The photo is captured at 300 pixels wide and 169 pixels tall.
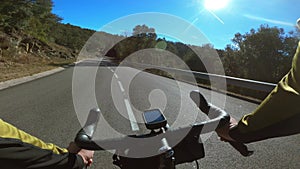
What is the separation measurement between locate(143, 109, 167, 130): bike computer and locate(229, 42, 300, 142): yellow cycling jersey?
38cm

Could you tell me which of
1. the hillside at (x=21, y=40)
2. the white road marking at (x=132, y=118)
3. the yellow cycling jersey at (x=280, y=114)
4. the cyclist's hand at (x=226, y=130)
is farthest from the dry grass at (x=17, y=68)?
the yellow cycling jersey at (x=280, y=114)

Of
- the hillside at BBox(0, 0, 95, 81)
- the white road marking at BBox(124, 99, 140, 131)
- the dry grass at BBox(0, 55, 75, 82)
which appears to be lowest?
the white road marking at BBox(124, 99, 140, 131)

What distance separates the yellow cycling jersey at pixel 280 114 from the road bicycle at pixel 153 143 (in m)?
0.16

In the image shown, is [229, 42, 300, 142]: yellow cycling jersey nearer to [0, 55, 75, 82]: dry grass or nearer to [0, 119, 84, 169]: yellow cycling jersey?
[0, 119, 84, 169]: yellow cycling jersey

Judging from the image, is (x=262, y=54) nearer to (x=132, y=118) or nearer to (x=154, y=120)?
(x=132, y=118)

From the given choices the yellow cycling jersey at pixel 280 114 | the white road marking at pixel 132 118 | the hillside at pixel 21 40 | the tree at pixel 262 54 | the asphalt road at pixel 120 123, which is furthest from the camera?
the hillside at pixel 21 40

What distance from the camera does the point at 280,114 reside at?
38.8 inches

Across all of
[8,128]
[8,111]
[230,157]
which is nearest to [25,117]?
[8,111]

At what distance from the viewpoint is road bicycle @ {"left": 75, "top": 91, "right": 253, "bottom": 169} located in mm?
1067

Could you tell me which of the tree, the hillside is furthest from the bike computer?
the hillside

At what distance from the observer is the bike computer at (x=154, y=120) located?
1149mm

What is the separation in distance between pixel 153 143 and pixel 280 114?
0.56 meters

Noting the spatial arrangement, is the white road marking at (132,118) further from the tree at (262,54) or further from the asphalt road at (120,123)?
the tree at (262,54)

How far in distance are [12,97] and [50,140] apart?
17.7 ft
